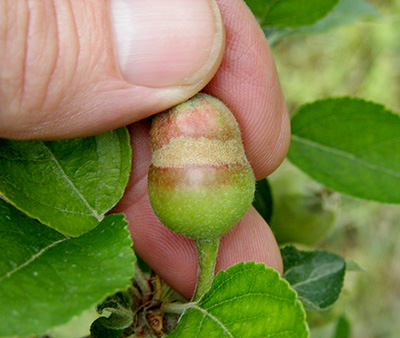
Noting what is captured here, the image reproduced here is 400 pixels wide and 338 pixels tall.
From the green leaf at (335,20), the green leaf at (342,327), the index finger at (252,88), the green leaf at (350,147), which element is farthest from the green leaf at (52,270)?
the green leaf at (342,327)

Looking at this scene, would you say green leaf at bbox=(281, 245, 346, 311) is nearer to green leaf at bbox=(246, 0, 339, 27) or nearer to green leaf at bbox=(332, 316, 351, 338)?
green leaf at bbox=(332, 316, 351, 338)

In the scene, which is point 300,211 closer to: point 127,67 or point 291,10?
point 291,10

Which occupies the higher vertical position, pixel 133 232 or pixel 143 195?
pixel 143 195

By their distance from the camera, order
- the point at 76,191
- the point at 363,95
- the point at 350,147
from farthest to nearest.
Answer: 1. the point at 363,95
2. the point at 350,147
3. the point at 76,191

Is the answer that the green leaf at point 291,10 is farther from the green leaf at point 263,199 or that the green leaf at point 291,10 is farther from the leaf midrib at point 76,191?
the leaf midrib at point 76,191

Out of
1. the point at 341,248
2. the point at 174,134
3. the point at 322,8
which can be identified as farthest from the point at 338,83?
the point at 174,134

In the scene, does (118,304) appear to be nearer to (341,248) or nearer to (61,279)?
(61,279)

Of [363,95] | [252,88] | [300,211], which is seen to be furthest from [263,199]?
[363,95]
